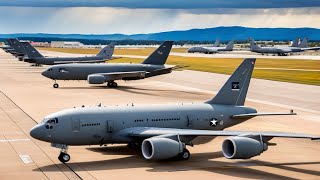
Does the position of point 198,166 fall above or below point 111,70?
below

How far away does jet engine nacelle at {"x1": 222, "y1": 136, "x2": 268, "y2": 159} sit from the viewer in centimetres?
2991

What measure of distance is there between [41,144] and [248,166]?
52.9 ft

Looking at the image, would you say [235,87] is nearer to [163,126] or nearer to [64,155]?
[163,126]

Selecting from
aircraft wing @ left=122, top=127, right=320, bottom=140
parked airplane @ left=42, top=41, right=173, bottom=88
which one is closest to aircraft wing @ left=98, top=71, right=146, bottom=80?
parked airplane @ left=42, top=41, right=173, bottom=88

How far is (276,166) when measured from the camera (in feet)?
109

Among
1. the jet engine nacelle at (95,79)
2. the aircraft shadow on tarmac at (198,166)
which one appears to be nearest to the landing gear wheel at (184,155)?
the aircraft shadow on tarmac at (198,166)

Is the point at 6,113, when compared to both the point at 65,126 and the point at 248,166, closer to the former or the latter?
the point at 65,126

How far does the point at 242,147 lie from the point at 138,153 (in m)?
8.65

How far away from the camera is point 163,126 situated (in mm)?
36094

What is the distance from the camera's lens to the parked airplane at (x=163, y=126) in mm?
30891

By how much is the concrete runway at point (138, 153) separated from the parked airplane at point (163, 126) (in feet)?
4.37

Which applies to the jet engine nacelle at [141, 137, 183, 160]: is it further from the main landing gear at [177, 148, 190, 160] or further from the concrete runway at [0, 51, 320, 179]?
the main landing gear at [177, 148, 190, 160]

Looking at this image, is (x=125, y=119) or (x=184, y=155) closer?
(x=184, y=155)

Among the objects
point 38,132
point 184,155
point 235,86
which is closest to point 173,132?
point 184,155
